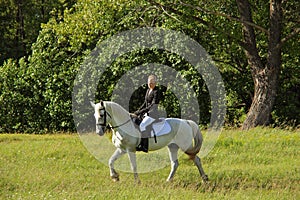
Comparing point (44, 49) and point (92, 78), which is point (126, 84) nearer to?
point (92, 78)

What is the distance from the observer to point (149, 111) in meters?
12.0

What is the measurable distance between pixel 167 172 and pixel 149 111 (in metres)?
2.27

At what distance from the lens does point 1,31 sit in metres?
40.6

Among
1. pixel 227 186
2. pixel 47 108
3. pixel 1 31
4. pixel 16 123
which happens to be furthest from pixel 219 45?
pixel 1 31

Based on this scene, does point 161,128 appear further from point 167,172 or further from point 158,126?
point 167,172

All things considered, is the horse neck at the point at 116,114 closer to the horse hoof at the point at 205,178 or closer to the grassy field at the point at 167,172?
the grassy field at the point at 167,172

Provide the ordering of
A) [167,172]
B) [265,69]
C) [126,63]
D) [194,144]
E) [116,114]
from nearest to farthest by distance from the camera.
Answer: [116,114] → [194,144] → [167,172] → [265,69] → [126,63]

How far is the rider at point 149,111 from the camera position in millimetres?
11891

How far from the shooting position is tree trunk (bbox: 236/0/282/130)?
2042 cm

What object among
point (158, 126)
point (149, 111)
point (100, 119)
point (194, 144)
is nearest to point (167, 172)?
point (194, 144)

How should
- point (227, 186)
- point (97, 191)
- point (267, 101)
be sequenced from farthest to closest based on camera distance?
point (267, 101) → point (227, 186) → point (97, 191)

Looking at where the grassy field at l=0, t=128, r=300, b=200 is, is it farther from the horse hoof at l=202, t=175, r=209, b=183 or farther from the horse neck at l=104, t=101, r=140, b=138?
the horse neck at l=104, t=101, r=140, b=138

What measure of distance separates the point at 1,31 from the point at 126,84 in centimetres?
1817

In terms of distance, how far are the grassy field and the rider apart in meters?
1.06
